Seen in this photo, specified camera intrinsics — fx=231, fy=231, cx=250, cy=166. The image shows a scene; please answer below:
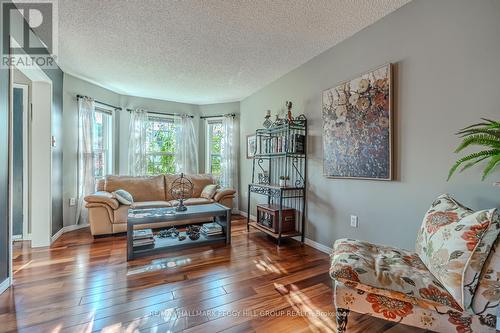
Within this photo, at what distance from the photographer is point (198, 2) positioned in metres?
1.98

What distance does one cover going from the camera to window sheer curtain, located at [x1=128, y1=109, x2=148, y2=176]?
4566mm

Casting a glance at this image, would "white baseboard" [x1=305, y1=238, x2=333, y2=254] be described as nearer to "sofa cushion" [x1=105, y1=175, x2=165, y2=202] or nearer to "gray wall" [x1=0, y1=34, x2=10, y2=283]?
"sofa cushion" [x1=105, y1=175, x2=165, y2=202]

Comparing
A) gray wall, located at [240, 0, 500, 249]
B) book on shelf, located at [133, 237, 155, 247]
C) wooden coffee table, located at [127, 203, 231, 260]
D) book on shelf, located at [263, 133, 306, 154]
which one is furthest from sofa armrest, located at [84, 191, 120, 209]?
gray wall, located at [240, 0, 500, 249]

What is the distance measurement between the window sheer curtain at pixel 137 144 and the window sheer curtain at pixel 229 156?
5.28ft

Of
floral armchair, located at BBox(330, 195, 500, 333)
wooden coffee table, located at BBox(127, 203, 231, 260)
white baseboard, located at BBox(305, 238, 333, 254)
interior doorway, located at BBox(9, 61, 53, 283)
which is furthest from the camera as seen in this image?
interior doorway, located at BBox(9, 61, 53, 283)

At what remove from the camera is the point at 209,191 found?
14.0 feet

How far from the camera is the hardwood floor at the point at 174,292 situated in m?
1.54

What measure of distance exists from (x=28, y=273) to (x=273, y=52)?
350cm

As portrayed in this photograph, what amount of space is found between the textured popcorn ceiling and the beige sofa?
1.75 metres

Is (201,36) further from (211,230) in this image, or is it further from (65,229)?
(65,229)

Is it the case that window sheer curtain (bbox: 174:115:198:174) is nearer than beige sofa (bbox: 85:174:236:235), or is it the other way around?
beige sofa (bbox: 85:174:236:235)

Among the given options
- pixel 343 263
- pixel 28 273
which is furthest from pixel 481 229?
pixel 28 273

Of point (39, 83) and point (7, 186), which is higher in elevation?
point (39, 83)

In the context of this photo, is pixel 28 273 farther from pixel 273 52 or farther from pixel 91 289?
pixel 273 52
